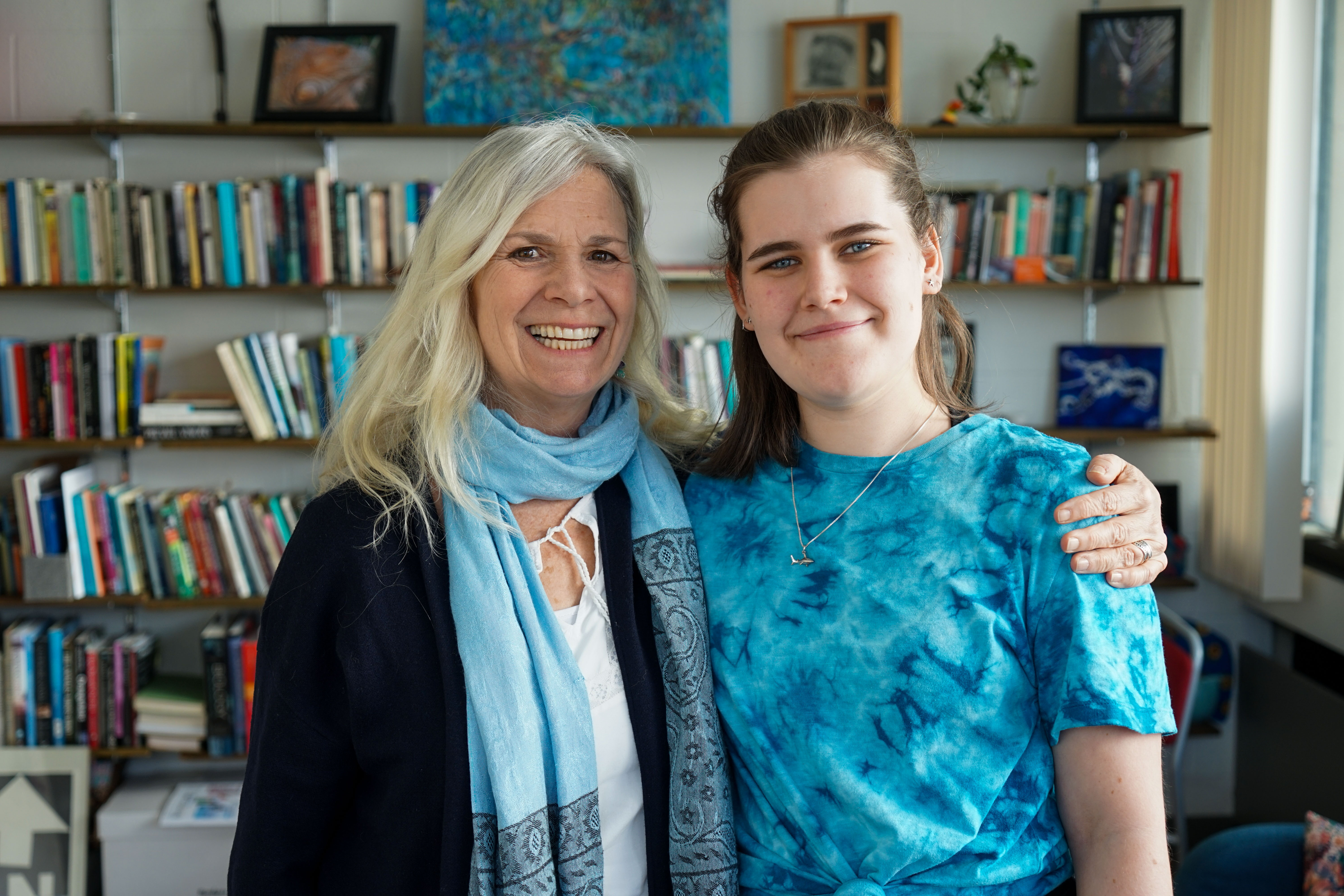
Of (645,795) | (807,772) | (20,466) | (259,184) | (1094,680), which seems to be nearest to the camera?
(1094,680)

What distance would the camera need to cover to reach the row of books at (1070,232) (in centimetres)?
305

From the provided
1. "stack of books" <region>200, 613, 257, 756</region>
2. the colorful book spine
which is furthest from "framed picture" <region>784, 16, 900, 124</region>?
"stack of books" <region>200, 613, 257, 756</region>

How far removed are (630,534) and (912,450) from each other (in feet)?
1.34

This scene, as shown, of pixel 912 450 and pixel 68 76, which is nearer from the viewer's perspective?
pixel 912 450

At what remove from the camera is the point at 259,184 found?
9.82 ft

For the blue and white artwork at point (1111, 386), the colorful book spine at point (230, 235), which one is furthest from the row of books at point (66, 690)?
the blue and white artwork at point (1111, 386)

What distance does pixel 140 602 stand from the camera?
9.84ft

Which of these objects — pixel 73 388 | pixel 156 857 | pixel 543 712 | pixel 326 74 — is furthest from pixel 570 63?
pixel 156 857

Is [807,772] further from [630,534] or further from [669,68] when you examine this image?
[669,68]

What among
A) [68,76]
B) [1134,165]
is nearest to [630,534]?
[1134,165]

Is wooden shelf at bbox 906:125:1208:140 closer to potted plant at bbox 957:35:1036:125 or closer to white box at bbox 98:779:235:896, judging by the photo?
potted plant at bbox 957:35:1036:125

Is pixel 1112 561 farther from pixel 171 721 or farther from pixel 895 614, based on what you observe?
pixel 171 721

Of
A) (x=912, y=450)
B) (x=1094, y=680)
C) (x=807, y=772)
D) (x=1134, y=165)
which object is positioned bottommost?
(x=807, y=772)

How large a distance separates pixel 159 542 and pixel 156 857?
976 millimetres
